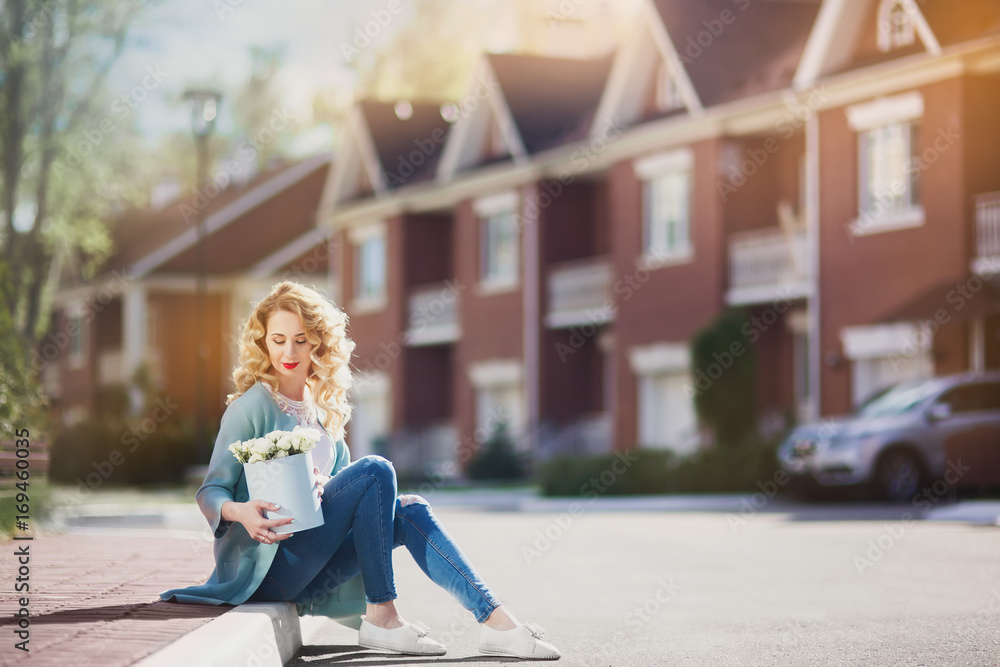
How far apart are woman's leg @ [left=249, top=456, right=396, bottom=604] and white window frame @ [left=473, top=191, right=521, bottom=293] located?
2631cm

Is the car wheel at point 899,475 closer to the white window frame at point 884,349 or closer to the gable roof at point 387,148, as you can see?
the white window frame at point 884,349

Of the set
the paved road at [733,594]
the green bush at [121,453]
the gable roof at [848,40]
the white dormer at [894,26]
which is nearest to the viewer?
the paved road at [733,594]

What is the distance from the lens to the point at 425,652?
648cm

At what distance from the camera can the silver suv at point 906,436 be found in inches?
780

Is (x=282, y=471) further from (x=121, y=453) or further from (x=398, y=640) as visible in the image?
(x=121, y=453)

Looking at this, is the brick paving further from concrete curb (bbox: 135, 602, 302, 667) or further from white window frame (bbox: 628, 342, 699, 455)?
white window frame (bbox: 628, 342, 699, 455)

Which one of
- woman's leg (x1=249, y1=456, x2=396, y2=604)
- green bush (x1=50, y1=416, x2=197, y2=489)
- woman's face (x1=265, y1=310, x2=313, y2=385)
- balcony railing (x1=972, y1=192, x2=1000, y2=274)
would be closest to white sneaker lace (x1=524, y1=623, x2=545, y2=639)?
woman's leg (x1=249, y1=456, x2=396, y2=604)

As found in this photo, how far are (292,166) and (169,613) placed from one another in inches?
1749

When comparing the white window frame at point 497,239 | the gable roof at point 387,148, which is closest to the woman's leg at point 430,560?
the white window frame at point 497,239

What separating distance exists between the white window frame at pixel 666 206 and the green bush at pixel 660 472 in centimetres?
460

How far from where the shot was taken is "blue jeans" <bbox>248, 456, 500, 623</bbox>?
6312 mm

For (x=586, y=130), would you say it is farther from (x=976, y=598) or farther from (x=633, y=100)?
(x=976, y=598)

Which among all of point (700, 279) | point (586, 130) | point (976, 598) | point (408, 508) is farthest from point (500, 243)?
point (408, 508)

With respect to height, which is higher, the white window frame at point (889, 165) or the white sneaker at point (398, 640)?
the white window frame at point (889, 165)
